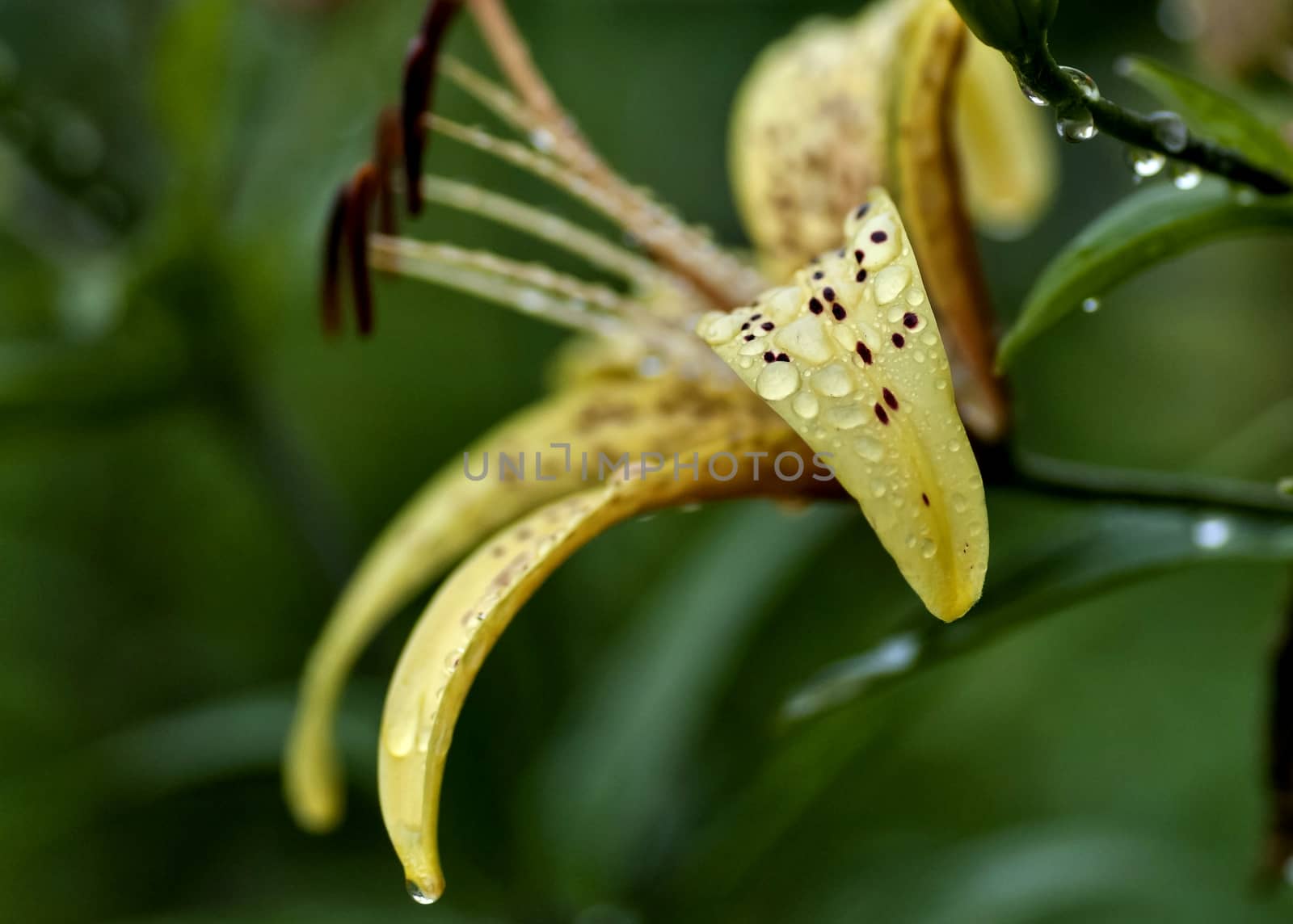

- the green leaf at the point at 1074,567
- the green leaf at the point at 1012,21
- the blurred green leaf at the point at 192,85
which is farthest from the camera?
the blurred green leaf at the point at 192,85

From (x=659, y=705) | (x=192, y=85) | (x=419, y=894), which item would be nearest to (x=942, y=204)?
(x=419, y=894)

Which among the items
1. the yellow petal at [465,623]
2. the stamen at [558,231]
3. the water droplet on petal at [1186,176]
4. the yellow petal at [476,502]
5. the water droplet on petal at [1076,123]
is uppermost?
the water droplet on petal at [1076,123]

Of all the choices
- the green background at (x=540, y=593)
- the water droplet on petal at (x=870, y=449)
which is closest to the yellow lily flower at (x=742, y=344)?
the water droplet on petal at (x=870, y=449)

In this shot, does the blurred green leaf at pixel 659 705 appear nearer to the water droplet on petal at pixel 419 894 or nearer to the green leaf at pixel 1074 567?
the green leaf at pixel 1074 567

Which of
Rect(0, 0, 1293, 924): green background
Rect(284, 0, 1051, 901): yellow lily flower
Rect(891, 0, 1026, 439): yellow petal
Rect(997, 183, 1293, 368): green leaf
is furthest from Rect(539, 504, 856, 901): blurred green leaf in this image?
Rect(997, 183, 1293, 368): green leaf

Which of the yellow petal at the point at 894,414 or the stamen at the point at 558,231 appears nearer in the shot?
the yellow petal at the point at 894,414

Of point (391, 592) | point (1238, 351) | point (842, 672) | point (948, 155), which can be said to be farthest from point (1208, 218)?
point (1238, 351)

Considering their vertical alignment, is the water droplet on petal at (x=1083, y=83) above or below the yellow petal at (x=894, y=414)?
above
